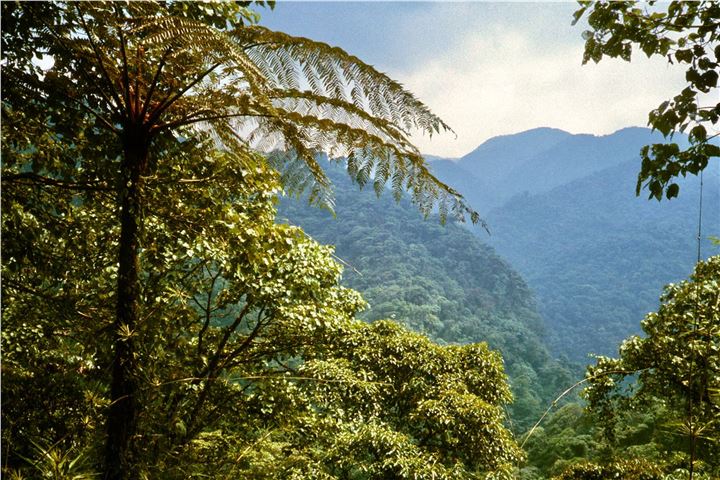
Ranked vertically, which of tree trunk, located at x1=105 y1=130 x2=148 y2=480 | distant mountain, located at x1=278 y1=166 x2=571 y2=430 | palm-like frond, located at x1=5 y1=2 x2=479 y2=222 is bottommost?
tree trunk, located at x1=105 y1=130 x2=148 y2=480

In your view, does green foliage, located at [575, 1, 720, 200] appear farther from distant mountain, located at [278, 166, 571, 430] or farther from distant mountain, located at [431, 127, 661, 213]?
distant mountain, located at [431, 127, 661, 213]

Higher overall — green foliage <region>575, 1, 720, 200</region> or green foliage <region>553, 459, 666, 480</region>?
green foliage <region>575, 1, 720, 200</region>

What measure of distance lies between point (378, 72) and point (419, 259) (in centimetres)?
4577

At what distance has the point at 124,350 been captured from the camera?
1949mm

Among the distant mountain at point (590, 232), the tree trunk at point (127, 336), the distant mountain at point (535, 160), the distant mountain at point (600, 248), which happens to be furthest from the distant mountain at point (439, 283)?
the distant mountain at point (535, 160)

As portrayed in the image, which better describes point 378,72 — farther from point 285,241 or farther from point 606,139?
point 606,139

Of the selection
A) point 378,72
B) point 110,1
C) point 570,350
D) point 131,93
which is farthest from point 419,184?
point 570,350

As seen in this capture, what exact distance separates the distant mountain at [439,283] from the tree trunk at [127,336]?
82.0 feet

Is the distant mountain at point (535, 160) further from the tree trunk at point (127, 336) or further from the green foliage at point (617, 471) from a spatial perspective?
the tree trunk at point (127, 336)

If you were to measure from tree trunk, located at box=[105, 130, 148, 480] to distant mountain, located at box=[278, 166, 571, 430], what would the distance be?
2499cm

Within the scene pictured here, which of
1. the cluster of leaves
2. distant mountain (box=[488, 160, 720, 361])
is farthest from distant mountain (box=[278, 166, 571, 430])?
the cluster of leaves

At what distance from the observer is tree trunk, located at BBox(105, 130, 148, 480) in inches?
74.5

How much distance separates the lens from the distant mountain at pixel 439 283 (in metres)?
33.2

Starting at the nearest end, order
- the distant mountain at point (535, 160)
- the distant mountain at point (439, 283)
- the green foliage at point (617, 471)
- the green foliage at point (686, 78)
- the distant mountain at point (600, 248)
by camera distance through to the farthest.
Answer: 1. the green foliage at point (686, 78)
2. the green foliage at point (617, 471)
3. the distant mountain at point (439, 283)
4. the distant mountain at point (600, 248)
5. the distant mountain at point (535, 160)
